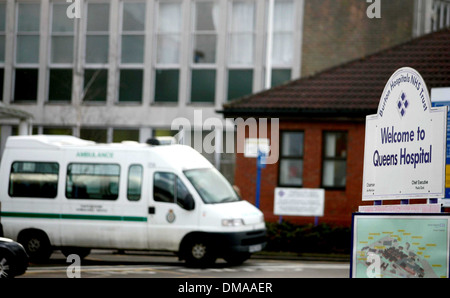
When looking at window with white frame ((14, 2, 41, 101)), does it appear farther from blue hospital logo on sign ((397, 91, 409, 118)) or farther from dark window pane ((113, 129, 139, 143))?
blue hospital logo on sign ((397, 91, 409, 118))

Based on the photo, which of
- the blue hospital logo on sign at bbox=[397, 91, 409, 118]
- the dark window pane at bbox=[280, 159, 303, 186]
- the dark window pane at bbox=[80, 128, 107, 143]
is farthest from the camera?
Answer: the dark window pane at bbox=[80, 128, 107, 143]

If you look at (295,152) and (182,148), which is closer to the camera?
(182,148)

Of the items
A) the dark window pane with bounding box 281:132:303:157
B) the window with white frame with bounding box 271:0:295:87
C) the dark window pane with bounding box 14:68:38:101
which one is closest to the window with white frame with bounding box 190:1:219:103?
the window with white frame with bounding box 271:0:295:87

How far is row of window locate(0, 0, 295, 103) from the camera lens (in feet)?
112

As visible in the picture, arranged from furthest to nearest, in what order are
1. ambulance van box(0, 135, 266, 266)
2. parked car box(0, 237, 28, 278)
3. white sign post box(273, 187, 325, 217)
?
white sign post box(273, 187, 325, 217) → ambulance van box(0, 135, 266, 266) → parked car box(0, 237, 28, 278)

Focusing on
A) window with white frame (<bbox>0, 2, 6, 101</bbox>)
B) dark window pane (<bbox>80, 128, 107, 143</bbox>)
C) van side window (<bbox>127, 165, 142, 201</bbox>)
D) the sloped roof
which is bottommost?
van side window (<bbox>127, 165, 142, 201</bbox>)

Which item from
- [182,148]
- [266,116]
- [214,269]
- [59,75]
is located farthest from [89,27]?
[214,269]

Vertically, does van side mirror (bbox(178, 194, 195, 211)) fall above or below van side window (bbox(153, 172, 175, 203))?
below

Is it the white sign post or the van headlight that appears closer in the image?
the van headlight

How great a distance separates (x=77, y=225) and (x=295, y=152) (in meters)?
9.38

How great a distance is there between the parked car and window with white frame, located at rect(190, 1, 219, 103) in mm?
21414

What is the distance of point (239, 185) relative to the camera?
1075 inches

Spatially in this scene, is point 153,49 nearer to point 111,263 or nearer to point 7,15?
point 7,15

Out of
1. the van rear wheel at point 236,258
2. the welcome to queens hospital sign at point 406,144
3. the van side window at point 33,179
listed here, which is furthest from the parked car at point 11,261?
the welcome to queens hospital sign at point 406,144
